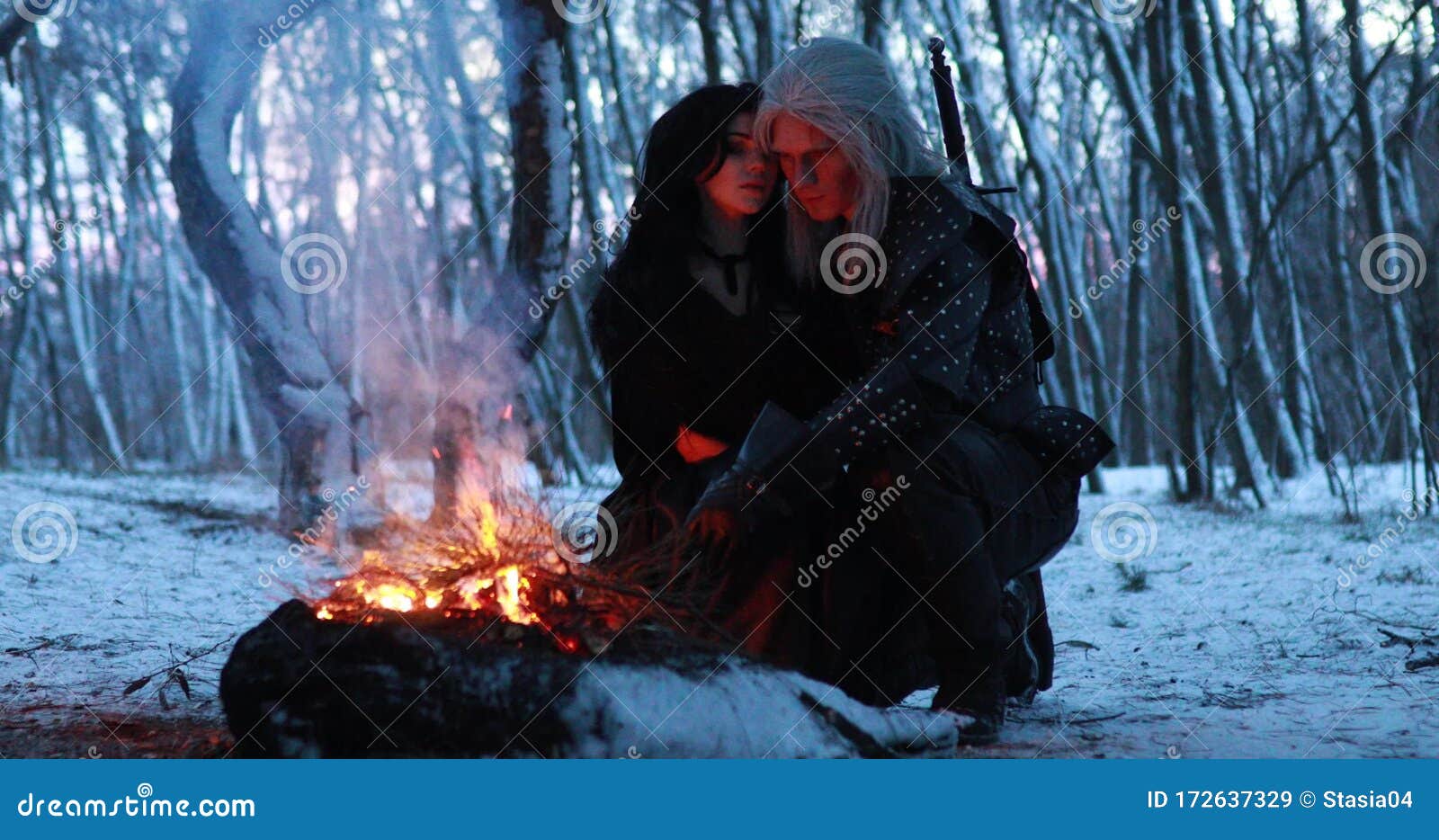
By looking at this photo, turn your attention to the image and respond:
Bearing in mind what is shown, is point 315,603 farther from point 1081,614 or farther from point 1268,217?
point 1268,217

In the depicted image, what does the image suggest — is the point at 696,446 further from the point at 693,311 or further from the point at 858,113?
the point at 858,113

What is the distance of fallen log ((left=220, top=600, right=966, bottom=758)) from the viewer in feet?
7.95

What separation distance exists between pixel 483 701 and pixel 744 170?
134 cm

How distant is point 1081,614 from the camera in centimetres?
477

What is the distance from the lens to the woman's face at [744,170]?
3076 mm

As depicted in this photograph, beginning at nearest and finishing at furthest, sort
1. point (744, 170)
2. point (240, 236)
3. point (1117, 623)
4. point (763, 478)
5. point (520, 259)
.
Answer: point (763, 478) → point (744, 170) → point (1117, 623) → point (520, 259) → point (240, 236)

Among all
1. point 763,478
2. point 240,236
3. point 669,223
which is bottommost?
point 763,478

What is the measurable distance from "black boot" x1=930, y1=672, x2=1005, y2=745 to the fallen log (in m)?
0.31

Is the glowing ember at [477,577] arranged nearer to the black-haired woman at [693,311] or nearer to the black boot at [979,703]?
the black-haired woman at [693,311]

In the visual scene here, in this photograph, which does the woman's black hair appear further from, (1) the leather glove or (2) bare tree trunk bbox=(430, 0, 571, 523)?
(2) bare tree trunk bbox=(430, 0, 571, 523)

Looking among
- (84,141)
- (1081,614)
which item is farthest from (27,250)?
(1081,614)

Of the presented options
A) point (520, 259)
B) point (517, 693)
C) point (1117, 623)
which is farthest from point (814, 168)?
point (520, 259)

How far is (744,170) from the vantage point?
308 centimetres

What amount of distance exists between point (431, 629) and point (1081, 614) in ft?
9.52
